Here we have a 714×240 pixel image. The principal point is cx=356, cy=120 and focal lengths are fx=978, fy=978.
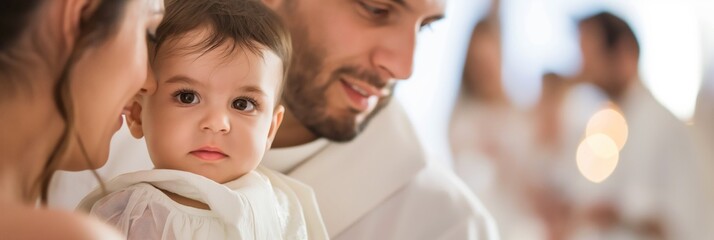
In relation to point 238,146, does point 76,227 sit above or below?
above

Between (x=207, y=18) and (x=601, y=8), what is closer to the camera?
(x=207, y=18)

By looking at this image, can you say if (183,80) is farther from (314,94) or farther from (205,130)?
(314,94)

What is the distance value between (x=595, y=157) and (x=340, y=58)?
1.37 meters

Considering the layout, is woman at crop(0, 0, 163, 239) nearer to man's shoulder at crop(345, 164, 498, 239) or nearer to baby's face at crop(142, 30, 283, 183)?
baby's face at crop(142, 30, 283, 183)

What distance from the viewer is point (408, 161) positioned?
2.41m

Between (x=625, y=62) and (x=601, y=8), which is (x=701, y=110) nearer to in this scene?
(x=625, y=62)

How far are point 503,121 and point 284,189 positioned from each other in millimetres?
1505

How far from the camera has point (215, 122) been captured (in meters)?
1.56

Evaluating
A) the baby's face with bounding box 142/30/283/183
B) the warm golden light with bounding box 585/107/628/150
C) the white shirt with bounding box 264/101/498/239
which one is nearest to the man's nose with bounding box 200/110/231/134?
the baby's face with bounding box 142/30/283/183

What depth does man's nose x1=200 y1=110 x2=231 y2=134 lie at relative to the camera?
156cm

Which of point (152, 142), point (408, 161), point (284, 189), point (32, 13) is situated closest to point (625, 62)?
point (408, 161)

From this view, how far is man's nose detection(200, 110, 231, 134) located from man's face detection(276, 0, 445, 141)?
739 millimetres

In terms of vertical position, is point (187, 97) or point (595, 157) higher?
point (187, 97)

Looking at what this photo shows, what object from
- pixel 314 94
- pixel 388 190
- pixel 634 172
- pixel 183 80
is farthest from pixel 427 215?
pixel 634 172
